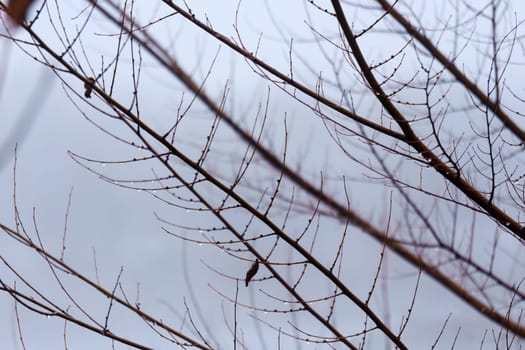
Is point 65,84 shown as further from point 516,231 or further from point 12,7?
point 516,231

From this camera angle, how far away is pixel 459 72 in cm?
471

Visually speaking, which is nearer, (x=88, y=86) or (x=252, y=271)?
(x=88, y=86)

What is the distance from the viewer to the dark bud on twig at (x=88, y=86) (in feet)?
8.46

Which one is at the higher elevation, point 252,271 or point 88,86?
point 88,86

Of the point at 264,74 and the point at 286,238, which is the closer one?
the point at 286,238

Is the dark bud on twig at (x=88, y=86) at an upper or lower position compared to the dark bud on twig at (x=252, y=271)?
upper

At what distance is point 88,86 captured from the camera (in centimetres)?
259

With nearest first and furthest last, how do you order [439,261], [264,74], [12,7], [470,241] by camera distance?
[12,7] → [264,74] → [470,241] → [439,261]

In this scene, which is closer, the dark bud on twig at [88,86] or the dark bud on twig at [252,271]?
the dark bud on twig at [88,86]

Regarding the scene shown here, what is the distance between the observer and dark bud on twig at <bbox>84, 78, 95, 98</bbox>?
2578mm

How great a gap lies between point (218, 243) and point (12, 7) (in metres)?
2.22

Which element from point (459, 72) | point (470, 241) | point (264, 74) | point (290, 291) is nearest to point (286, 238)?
point (290, 291)

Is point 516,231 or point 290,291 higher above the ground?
point 516,231

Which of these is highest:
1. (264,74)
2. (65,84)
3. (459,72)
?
(459,72)
